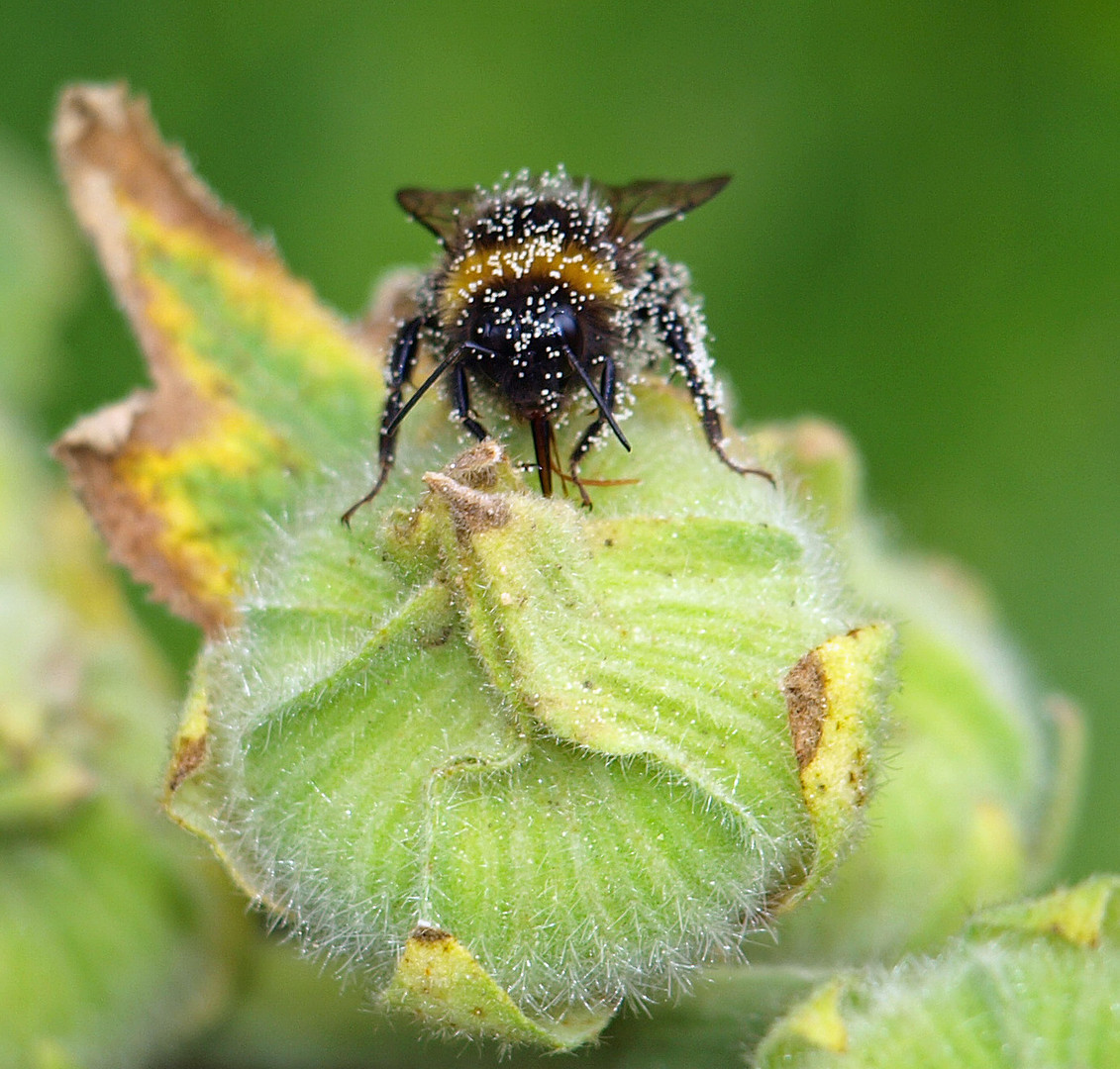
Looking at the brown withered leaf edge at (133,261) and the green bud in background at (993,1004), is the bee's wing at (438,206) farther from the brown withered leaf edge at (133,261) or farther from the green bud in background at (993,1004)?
the green bud in background at (993,1004)

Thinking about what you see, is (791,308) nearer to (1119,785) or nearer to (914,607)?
(1119,785)

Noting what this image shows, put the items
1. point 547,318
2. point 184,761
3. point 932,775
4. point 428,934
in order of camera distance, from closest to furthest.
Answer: point 428,934, point 184,761, point 547,318, point 932,775

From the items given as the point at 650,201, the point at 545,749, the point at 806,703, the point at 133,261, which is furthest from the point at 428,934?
the point at 133,261

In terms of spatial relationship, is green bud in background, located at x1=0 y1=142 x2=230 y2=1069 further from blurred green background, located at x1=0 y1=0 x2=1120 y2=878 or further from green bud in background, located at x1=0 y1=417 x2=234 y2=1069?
blurred green background, located at x1=0 y1=0 x2=1120 y2=878

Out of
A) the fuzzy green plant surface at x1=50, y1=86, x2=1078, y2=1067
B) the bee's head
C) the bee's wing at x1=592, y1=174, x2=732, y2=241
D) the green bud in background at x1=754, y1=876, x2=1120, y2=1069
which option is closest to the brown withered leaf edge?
the fuzzy green plant surface at x1=50, y1=86, x2=1078, y2=1067

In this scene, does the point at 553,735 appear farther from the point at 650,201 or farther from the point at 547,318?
the point at 650,201

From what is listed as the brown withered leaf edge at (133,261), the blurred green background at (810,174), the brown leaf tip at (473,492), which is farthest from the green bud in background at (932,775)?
the blurred green background at (810,174)
